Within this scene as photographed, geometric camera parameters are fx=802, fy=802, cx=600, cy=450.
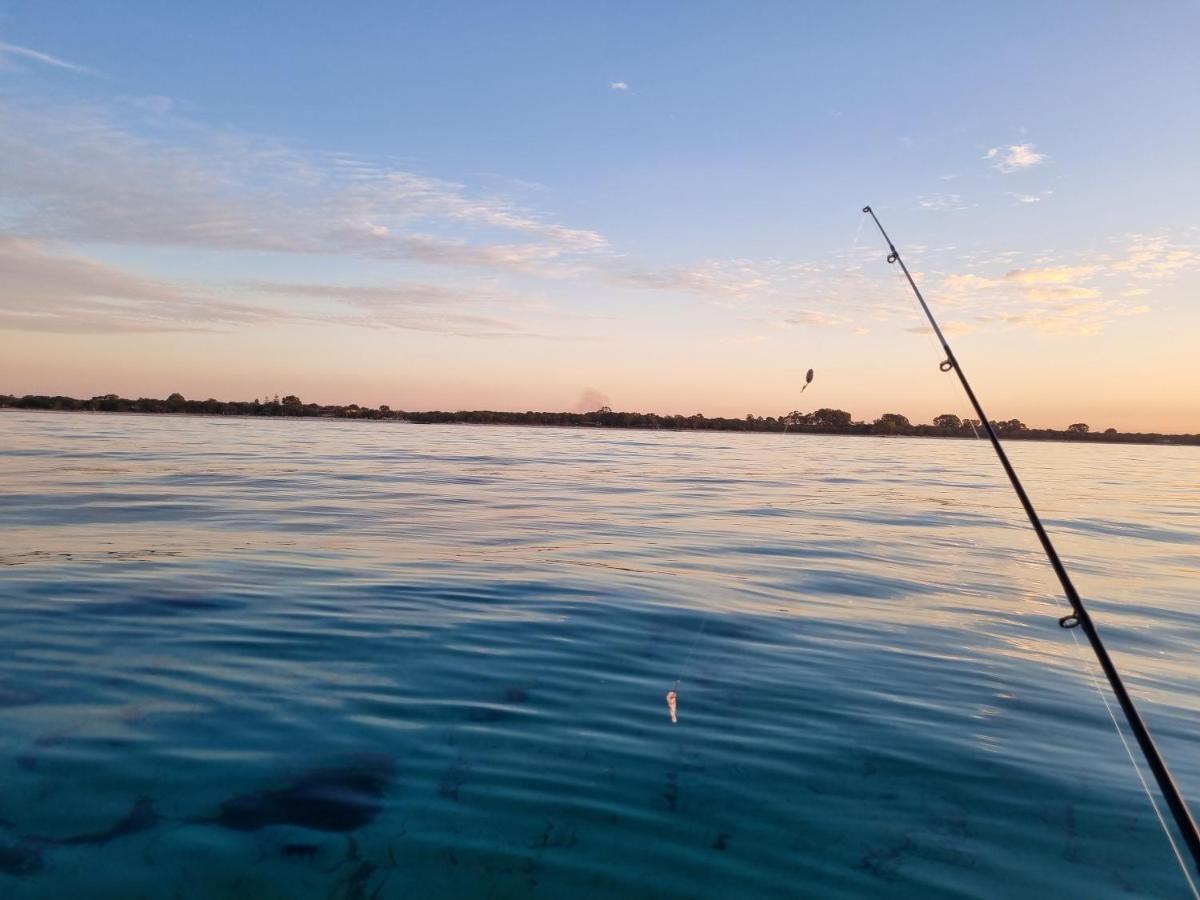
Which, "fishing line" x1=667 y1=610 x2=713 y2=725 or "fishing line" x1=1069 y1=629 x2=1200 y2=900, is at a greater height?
"fishing line" x1=667 y1=610 x2=713 y2=725

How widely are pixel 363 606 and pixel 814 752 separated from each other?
177 inches

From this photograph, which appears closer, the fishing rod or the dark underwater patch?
the fishing rod

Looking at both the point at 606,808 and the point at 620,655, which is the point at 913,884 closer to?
the point at 606,808

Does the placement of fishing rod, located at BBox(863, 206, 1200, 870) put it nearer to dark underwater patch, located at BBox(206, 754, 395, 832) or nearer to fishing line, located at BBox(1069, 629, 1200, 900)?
fishing line, located at BBox(1069, 629, 1200, 900)

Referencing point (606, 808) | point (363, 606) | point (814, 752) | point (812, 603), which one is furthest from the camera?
point (812, 603)

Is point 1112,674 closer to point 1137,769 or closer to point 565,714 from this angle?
point 1137,769

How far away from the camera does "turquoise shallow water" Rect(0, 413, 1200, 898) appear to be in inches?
135

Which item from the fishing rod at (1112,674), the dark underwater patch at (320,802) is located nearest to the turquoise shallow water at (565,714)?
the dark underwater patch at (320,802)

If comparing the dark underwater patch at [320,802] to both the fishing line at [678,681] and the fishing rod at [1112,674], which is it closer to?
the fishing line at [678,681]

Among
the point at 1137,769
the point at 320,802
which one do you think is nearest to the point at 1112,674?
the point at 1137,769

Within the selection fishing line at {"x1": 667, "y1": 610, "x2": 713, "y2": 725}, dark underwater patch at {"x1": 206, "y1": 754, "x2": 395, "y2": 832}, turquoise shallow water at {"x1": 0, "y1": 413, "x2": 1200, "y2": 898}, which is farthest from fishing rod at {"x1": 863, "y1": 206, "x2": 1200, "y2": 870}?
dark underwater patch at {"x1": 206, "y1": 754, "x2": 395, "y2": 832}

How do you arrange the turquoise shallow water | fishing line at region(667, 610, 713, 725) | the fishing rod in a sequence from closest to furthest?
the fishing rod
the turquoise shallow water
fishing line at region(667, 610, 713, 725)

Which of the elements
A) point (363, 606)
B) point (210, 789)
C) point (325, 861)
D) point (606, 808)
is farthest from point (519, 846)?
point (363, 606)

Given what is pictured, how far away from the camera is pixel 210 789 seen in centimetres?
387
